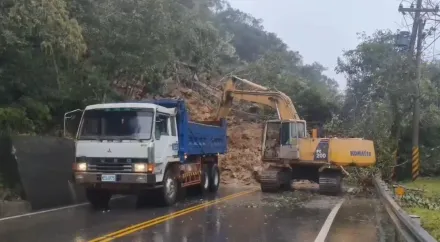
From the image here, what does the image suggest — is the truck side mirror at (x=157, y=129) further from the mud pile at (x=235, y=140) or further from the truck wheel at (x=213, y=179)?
the mud pile at (x=235, y=140)

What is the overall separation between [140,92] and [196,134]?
33.5 ft

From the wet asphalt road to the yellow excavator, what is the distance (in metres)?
3.83

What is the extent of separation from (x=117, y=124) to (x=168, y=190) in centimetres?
256

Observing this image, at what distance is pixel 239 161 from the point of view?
29.5 m

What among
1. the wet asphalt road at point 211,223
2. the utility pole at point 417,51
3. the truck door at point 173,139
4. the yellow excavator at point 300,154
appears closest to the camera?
the wet asphalt road at point 211,223

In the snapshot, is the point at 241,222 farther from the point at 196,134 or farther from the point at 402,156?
the point at 402,156

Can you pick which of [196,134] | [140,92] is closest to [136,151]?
[196,134]

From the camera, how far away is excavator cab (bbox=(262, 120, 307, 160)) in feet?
74.2

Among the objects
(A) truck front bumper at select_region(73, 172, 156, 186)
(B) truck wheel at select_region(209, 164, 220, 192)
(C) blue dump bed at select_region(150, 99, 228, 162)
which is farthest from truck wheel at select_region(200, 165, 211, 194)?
(A) truck front bumper at select_region(73, 172, 156, 186)

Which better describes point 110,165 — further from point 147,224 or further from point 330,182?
point 330,182

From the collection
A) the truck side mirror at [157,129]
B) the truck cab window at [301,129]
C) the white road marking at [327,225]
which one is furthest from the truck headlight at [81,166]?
the truck cab window at [301,129]

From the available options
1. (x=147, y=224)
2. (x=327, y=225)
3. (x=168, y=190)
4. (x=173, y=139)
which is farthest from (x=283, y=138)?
(x=147, y=224)

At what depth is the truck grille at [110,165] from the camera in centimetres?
1536

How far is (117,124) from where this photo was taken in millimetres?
15789
